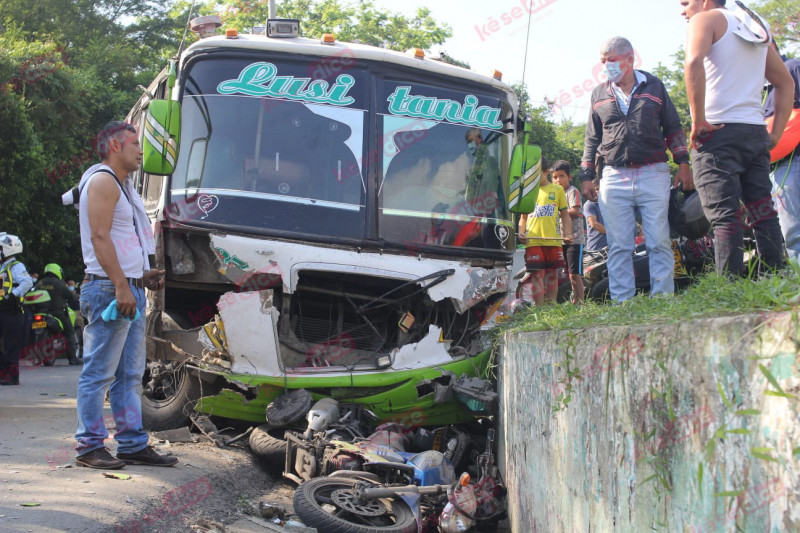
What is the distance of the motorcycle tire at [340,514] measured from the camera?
419 centimetres

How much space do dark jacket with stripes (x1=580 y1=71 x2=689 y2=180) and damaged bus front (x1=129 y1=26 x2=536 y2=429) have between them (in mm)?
1132

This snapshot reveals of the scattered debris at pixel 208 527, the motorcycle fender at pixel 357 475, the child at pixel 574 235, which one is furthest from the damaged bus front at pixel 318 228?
the child at pixel 574 235

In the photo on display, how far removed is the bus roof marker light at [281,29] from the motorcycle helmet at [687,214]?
3087 mm

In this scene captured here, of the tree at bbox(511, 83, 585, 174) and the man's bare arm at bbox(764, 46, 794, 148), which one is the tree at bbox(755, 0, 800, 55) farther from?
the man's bare arm at bbox(764, 46, 794, 148)

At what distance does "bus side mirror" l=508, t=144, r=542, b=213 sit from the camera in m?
6.36

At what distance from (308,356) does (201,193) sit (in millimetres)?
1412

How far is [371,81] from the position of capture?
620cm

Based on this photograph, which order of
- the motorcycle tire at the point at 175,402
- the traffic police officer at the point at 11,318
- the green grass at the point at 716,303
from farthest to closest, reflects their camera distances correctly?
the traffic police officer at the point at 11,318 → the motorcycle tire at the point at 175,402 → the green grass at the point at 716,303

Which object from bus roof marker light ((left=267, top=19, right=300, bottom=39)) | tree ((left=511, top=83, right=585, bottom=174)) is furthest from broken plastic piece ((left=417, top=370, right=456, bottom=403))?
tree ((left=511, top=83, right=585, bottom=174))

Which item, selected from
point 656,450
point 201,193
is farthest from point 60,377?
point 656,450

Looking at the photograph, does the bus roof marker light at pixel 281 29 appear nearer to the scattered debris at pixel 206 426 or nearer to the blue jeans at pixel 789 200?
the scattered debris at pixel 206 426

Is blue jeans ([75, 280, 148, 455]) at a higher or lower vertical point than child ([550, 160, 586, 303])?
lower

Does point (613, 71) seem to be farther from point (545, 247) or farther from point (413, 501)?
point (413, 501)

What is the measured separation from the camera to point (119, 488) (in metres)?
4.13
